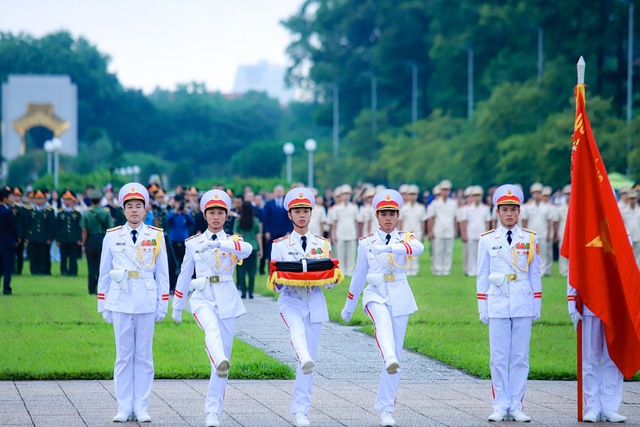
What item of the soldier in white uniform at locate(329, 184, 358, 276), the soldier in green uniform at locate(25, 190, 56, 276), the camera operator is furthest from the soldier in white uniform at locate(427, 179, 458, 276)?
the soldier in green uniform at locate(25, 190, 56, 276)

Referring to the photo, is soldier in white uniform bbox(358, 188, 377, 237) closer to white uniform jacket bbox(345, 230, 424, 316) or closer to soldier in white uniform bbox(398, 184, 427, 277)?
soldier in white uniform bbox(398, 184, 427, 277)

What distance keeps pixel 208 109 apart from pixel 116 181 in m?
69.9

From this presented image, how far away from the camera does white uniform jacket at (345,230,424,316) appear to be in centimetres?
1112

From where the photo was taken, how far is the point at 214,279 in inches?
432

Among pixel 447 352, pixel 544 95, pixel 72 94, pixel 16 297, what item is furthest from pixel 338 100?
pixel 447 352

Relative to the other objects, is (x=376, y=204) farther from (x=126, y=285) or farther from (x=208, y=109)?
(x=208, y=109)

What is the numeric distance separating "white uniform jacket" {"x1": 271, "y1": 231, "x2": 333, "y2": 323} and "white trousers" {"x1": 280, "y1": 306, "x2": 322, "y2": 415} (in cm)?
6

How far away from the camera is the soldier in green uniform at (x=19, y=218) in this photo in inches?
1123

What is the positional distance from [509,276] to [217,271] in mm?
2764

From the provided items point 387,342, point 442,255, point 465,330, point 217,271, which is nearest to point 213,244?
point 217,271

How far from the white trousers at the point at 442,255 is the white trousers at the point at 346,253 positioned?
206 cm

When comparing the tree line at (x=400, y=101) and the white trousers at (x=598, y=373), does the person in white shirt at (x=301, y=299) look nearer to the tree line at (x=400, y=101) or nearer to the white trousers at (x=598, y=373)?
the white trousers at (x=598, y=373)

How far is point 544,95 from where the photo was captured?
173 feet

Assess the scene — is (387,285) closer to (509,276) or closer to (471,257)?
(509,276)
